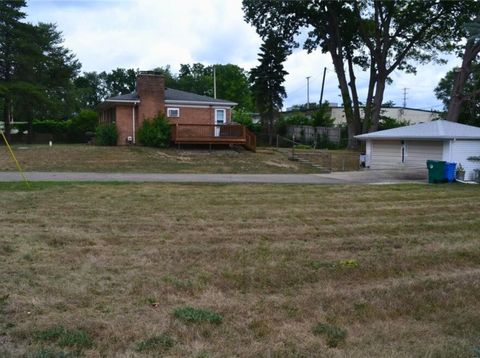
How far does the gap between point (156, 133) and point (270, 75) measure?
16255mm

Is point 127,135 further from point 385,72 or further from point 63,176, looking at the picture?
point 385,72

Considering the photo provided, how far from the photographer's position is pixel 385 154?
29.2m

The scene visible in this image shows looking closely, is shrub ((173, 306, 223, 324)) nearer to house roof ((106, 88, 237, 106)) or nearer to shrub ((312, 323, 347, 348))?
shrub ((312, 323, 347, 348))

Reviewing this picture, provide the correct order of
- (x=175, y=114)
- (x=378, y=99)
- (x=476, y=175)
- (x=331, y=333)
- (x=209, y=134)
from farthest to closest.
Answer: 1. (x=378, y=99)
2. (x=175, y=114)
3. (x=209, y=134)
4. (x=476, y=175)
5. (x=331, y=333)

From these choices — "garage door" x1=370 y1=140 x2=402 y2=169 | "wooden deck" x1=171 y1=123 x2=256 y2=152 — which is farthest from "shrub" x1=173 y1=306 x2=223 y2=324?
"wooden deck" x1=171 y1=123 x2=256 y2=152

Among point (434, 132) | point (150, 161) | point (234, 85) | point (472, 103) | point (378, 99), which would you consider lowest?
point (150, 161)

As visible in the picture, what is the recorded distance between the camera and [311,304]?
5.48 m

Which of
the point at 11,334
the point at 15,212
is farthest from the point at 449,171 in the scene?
the point at 11,334

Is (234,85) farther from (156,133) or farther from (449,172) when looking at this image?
(449,172)

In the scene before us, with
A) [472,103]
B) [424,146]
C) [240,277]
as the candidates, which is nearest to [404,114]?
[472,103]

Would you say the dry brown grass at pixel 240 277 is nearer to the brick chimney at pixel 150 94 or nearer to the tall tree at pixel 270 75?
the brick chimney at pixel 150 94

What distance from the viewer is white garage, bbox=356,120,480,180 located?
24547 mm

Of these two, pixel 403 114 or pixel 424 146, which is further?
pixel 403 114

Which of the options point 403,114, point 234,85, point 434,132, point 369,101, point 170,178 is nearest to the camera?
point 170,178
